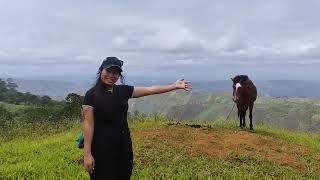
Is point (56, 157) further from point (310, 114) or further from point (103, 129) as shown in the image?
point (310, 114)

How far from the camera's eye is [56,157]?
40.3 ft

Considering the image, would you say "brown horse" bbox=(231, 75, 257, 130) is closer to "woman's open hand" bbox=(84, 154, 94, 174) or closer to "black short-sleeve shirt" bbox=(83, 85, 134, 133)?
"black short-sleeve shirt" bbox=(83, 85, 134, 133)

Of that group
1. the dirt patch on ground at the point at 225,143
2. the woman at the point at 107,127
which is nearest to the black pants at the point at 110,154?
the woman at the point at 107,127

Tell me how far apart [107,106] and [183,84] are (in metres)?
1.22

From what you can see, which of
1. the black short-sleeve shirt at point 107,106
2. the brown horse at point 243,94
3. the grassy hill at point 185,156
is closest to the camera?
the black short-sleeve shirt at point 107,106

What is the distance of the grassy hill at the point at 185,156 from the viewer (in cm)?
1069

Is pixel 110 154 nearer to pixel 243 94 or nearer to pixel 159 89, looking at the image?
pixel 159 89

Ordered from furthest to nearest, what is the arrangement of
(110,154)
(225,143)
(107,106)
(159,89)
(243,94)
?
1. (243,94)
2. (225,143)
3. (159,89)
4. (110,154)
5. (107,106)

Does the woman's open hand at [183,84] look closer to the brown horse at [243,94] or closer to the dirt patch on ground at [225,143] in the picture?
the dirt patch on ground at [225,143]

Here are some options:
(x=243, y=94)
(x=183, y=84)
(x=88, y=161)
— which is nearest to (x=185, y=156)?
(x=183, y=84)

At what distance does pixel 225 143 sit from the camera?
47.5 ft

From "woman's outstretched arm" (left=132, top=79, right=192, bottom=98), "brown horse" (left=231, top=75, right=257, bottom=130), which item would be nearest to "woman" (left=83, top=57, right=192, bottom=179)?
"woman's outstretched arm" (left=132, top=79, right=192, bottom=98)

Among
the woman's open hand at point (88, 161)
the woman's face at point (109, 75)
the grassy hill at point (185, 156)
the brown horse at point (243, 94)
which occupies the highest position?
the woman's face at point (109, 75)

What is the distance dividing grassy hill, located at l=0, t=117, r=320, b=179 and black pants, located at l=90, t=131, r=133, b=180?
11.3ft
